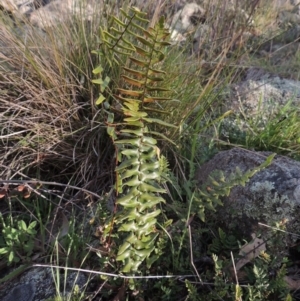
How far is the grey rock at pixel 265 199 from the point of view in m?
1.78

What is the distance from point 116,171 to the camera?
61.4 inches

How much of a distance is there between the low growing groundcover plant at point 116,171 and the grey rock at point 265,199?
0.06 meters

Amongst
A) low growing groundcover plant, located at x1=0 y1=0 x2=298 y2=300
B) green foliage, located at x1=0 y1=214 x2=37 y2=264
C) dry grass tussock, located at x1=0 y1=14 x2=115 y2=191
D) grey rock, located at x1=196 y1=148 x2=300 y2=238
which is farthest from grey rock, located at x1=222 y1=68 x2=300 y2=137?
green foliage, located at x1=0 y1=214 x2=37 y2=264

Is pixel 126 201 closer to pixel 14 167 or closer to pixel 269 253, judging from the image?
pixel 269 253

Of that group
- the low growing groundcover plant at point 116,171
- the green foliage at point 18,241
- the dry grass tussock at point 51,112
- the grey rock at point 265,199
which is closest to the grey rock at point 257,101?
the low growing groundcover plant at point 116,171

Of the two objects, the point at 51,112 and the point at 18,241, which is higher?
the point at 51,112

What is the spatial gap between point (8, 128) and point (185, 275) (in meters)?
1.09

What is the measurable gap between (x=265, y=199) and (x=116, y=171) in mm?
612

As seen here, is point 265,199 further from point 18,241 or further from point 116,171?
point 18,241

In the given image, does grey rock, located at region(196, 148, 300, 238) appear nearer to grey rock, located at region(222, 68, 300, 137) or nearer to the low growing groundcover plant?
the low growing groundcover plant

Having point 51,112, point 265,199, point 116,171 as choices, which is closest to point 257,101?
point 265,199

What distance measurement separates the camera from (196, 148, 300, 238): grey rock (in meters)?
1.78

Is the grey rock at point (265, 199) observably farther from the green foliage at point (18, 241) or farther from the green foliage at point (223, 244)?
the green foliage at point (18, 241)

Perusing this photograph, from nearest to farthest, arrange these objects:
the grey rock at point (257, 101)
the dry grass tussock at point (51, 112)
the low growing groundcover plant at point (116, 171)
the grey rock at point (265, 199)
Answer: the low growing groundcover plant at point (116, 171) < the grey rock at point (265, 199) < the dry grass tussock at point (51, 112) < the grey rock at point (257, 101)
